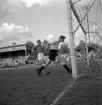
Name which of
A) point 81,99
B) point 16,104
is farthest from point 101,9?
point 16,104

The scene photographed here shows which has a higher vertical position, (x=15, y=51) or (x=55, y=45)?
(x=15, y=51)

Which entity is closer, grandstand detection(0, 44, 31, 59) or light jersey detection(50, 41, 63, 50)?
light jersey detection(50, 41, 63, 50)

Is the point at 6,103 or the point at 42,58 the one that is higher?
the point at 42,58

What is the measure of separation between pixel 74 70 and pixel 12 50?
144 feet

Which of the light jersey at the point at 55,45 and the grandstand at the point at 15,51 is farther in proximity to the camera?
the grandstand at the point at 15,51

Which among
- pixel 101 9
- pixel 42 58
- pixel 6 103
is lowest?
pixel 6 103

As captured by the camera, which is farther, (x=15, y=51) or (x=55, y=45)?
(x=15, y=51)

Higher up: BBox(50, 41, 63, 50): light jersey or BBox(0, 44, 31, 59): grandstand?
BBox(0, 44, 31, 59): grandstand

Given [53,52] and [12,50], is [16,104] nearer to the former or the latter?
[53,52]

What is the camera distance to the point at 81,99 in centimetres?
293

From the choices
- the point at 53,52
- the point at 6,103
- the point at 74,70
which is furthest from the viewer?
the point at 53,52

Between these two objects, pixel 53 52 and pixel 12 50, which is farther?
pixel 12 50

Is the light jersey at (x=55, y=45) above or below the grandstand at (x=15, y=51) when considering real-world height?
below

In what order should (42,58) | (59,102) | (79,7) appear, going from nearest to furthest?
(59,102), (79,7), (42,58)
